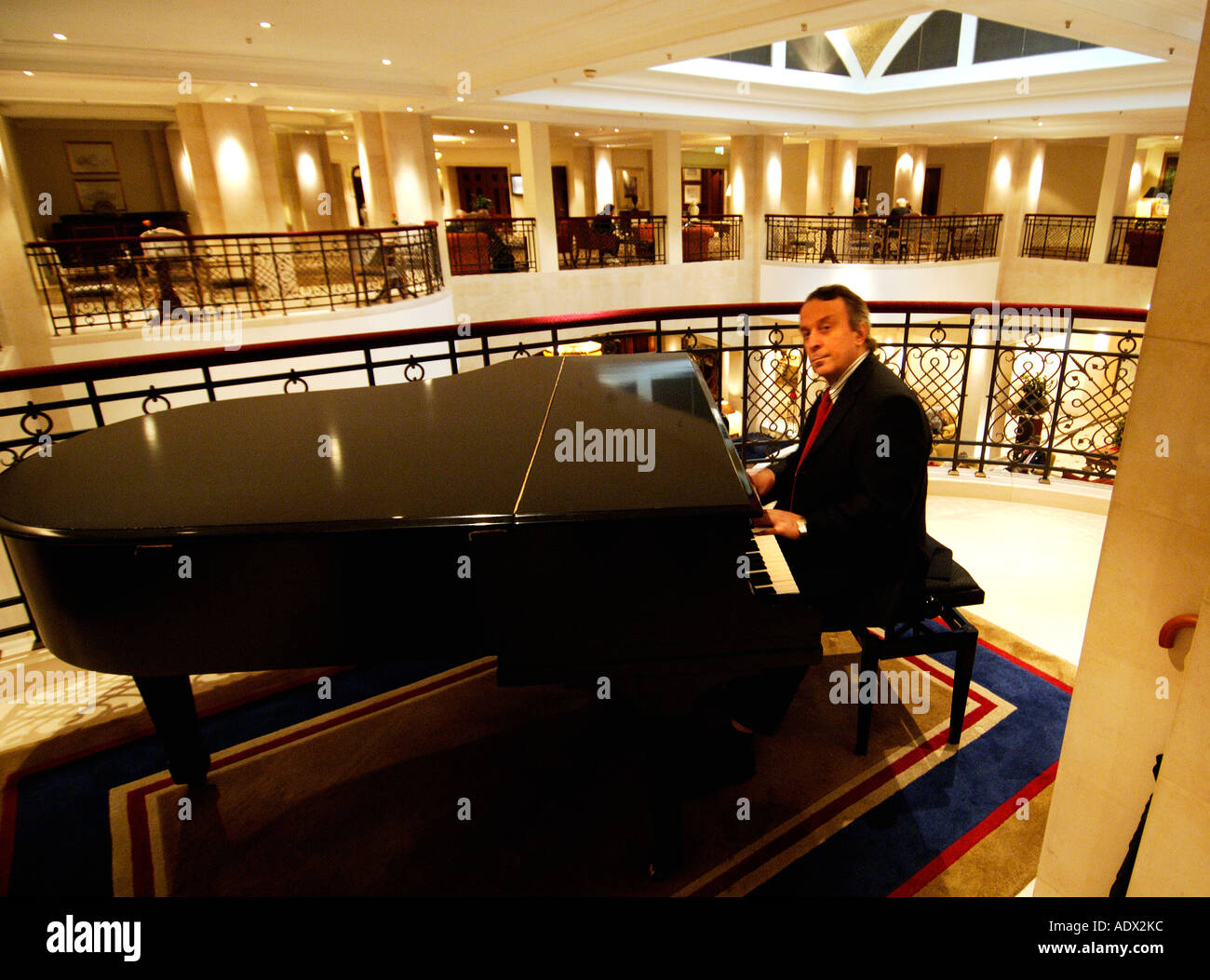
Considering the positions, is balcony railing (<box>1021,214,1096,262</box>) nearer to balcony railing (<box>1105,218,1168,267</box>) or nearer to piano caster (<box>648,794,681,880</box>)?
balcony railing (<box>1105,218,1168,267</box>)

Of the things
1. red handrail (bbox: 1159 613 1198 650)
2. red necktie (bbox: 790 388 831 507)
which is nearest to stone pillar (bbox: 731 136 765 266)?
red necktie (bbox: 790 388 831 507)

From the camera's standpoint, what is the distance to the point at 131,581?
1709 mm

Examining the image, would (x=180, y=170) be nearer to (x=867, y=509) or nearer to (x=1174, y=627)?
(x=867, y=509)

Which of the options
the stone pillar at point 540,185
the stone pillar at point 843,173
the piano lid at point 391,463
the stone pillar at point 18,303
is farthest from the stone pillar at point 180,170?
the piano lid at point 391,463

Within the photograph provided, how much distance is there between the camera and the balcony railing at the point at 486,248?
40.9ft

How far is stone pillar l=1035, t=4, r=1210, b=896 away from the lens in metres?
1.20

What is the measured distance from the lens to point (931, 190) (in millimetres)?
21516

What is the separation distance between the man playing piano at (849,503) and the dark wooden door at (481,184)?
66.9 feet

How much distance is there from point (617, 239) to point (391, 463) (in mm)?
13082

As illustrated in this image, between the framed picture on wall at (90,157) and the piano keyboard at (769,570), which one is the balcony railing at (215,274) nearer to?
the framed picture on wall at (90,157)

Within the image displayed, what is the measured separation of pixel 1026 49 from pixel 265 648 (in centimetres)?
1373

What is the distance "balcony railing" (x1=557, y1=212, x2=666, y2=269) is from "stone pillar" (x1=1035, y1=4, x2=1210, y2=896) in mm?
13200

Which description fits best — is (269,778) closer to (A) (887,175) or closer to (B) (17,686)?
(B) (17,686)

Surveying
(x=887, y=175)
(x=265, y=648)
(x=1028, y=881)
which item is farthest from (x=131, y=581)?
(x=887, y=175)
